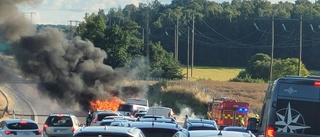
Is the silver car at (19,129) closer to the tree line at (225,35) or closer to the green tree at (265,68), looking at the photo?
the tree line at (225,35)

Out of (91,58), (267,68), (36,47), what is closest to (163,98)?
(91,58)

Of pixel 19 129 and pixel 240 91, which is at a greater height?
pixel 19 129

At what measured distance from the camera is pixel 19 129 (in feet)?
95.0

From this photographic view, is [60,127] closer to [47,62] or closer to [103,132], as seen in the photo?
[103,132]

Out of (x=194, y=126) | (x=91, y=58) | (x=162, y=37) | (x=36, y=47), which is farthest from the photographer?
(x=162, y=37)

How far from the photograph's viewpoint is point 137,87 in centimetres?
7575

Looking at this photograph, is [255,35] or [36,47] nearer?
[36,47]

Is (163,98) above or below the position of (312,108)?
below

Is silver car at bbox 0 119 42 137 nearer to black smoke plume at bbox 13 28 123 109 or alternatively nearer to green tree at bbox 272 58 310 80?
black smoke plume at bbox 13 28 123 109

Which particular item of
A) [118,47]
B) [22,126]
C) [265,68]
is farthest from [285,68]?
[22,126]

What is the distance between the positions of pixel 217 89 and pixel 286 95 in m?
65.2

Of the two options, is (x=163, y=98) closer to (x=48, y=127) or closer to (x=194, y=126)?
(x=48, y=127)

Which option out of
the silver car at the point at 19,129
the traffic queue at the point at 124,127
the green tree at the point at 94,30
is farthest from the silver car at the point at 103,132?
the green tree at the point at 94,30

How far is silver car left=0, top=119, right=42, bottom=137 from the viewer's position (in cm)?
2872
